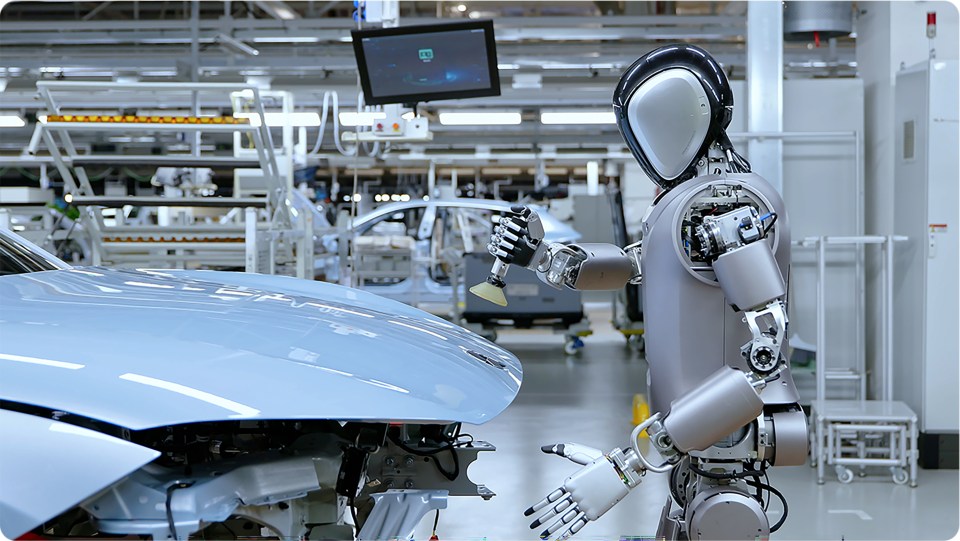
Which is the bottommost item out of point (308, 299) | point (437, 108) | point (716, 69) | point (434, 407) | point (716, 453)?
point (716, 453)

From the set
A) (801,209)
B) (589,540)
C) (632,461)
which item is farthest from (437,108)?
(632,461)

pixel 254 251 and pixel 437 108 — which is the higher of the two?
pixel 437 108

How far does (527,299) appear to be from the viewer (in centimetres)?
901

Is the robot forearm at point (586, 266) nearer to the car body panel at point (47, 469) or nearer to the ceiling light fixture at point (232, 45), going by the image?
the car body panel at point (47, 469)

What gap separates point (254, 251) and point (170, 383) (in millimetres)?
3813

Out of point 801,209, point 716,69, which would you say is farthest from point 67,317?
point 801,209

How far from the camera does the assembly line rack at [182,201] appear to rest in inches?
217

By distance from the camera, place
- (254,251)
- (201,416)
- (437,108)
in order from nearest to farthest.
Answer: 1. (201,416)
2. (254,251)
3. (437,108)

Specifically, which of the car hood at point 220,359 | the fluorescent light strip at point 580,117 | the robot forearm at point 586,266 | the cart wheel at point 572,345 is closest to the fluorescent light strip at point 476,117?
the fluorescent light strip at point 580,117

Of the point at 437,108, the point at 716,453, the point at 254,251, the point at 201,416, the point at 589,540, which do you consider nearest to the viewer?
the point at 201,416

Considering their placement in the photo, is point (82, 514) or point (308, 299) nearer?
point (82, 514)

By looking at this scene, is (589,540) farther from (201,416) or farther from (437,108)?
(437,108)

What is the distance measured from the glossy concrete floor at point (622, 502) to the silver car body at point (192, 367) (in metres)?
1.75

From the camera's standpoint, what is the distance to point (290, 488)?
179 centimetres
